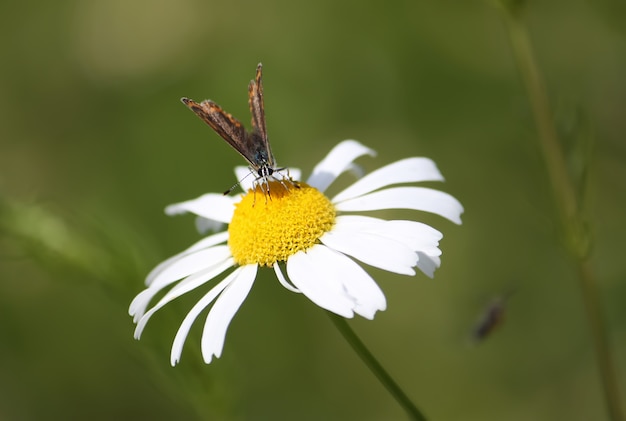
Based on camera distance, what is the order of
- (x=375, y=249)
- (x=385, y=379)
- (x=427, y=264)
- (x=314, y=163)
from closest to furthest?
(x=385, y=379)
(x=375, y=249)
(x=427, y=264)
(x=314, y=163)

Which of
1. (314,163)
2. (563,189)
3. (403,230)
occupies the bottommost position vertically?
(563,189)

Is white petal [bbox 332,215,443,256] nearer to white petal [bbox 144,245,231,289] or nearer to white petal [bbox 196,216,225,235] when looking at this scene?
white petal [bbox 144,245,231,289]

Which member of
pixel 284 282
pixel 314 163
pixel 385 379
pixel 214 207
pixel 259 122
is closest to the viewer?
pixel 385 379

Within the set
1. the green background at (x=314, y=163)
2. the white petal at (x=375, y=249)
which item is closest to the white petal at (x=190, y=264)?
the green background at (x=314, y=163)

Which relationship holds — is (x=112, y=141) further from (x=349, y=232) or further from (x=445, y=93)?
(x=349, y=232)

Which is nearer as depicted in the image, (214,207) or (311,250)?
(311,250)

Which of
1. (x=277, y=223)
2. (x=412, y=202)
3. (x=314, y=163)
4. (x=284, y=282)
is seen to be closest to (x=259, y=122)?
(x=277, y=223)

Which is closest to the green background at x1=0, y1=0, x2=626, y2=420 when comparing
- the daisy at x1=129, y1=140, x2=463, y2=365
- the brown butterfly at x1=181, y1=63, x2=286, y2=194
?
the daisy at x1=129, y1=140, x2=463, y2=365

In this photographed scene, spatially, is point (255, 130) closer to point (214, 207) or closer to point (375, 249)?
point (214, 207)

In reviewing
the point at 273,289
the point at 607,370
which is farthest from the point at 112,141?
the point at 607,370
